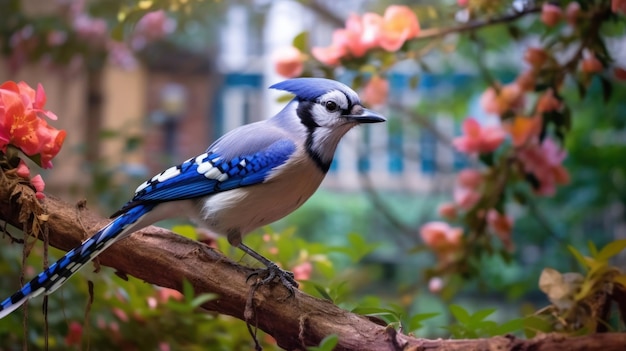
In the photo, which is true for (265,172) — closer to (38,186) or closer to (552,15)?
(38,186)

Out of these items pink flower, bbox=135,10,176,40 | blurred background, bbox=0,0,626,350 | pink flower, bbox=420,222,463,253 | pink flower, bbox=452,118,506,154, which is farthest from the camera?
pink flower, bbox=135,10,176,40

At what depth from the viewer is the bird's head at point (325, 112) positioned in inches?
25.8

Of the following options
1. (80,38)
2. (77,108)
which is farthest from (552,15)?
(77,108)

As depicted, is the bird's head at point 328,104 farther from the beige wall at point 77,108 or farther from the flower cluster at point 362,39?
the beige wall at point 77,108

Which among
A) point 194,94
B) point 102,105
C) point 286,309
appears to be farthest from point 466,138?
point 102,105

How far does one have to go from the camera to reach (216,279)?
2.15ft

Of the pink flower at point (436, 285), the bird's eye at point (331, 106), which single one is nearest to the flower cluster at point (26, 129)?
the bird's eye at point (331, 106)

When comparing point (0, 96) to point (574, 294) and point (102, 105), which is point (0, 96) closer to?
point (574, 294)

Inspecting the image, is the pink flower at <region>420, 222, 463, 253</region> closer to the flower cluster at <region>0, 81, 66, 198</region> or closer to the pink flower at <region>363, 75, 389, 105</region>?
the pink flower at <region>363, 75, 389, 105</region>

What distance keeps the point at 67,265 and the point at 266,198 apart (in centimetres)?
19

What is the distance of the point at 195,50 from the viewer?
1.91 meters

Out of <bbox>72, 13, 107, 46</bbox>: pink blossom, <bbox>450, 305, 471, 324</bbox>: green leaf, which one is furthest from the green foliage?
<bbox>72, 13, 107, 46</bbox>: pink blossom

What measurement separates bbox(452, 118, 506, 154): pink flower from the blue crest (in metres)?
0.42

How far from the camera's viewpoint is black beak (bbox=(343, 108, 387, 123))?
643 mm
